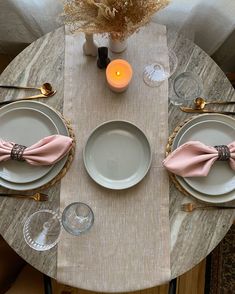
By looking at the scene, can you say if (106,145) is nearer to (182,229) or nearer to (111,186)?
(111,186)

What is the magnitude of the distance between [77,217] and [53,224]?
7 cm

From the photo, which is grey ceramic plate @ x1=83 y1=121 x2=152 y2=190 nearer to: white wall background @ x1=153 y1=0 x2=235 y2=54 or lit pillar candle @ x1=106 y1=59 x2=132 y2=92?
lit pillar candle @ x1=106 y1=59 x2=132 y2=92

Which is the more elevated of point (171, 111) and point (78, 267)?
point (171, 111)

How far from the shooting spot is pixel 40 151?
1.09 meters

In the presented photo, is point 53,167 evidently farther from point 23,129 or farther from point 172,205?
point 172,205

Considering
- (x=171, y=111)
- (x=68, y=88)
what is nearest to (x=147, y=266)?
(x=171, y=111)

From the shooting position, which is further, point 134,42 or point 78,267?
point 134,42

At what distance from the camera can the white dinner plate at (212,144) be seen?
3.58 ft

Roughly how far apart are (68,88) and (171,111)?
12.3 inches

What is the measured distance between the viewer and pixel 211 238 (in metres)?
1.08

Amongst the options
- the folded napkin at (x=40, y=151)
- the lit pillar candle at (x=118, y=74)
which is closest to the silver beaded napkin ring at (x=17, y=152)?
the folded napkin at (x=40, y=151)

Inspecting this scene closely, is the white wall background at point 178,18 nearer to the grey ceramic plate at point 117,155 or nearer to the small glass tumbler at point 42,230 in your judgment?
the grey ceramic plate at point 117,155

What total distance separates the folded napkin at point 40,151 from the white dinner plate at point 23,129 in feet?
0.10

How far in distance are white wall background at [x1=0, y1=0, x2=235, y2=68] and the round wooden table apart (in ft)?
0.80
